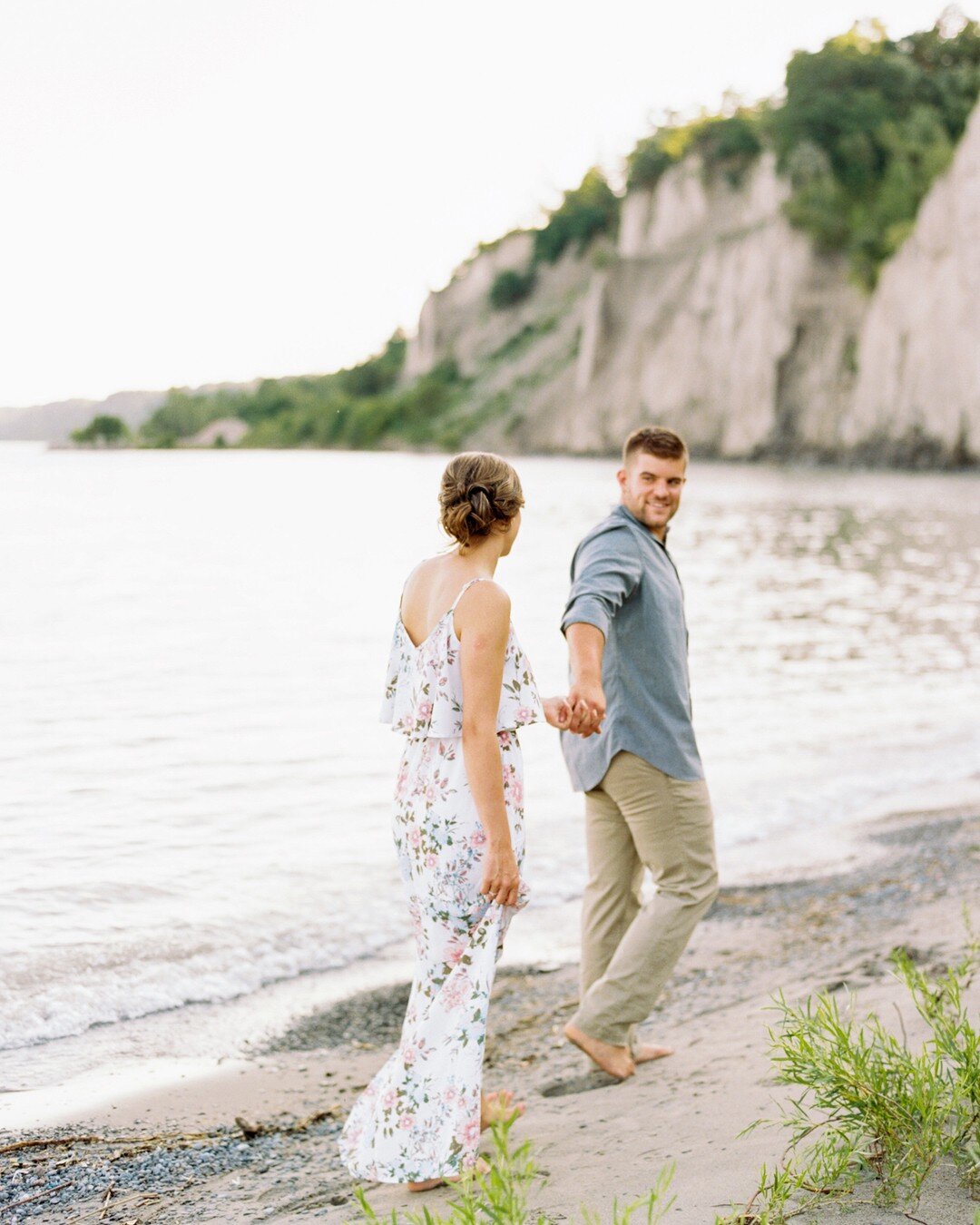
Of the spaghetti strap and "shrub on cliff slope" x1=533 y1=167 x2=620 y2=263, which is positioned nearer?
the spaghetti strap

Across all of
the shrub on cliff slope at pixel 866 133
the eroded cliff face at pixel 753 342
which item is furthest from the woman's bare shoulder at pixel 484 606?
the shrub on cliff slope at pixel 866 133

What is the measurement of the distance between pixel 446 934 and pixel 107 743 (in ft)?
25.2

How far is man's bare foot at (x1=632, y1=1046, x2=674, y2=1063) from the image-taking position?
446 centimetres

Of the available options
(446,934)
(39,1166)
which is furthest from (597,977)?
(39,1166)

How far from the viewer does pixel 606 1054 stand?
14.2ft

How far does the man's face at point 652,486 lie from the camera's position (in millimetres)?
4332

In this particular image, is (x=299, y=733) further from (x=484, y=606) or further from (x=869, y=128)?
(x=869, y=128)

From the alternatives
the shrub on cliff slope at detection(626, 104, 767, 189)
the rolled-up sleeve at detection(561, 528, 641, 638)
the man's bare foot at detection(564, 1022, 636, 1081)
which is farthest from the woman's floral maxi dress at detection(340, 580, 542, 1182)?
the shrub on cliff slope at detection(626, 104, 767, 189)

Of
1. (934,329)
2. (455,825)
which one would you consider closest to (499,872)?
(455,825)

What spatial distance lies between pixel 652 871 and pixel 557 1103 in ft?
2.52

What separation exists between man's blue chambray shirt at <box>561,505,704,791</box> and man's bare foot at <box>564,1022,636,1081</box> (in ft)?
2.77

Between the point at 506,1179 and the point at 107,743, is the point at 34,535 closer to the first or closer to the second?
the point at 107,743

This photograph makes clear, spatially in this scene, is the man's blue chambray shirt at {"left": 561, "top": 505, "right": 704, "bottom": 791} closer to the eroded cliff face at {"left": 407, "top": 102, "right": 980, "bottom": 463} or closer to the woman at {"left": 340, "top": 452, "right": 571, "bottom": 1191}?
the woman at {"left": 340, "top": 452, "right": 571, "bottom": 1191}

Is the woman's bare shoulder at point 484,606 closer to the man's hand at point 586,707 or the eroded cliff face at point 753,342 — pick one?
the man's hand at point 586,707
